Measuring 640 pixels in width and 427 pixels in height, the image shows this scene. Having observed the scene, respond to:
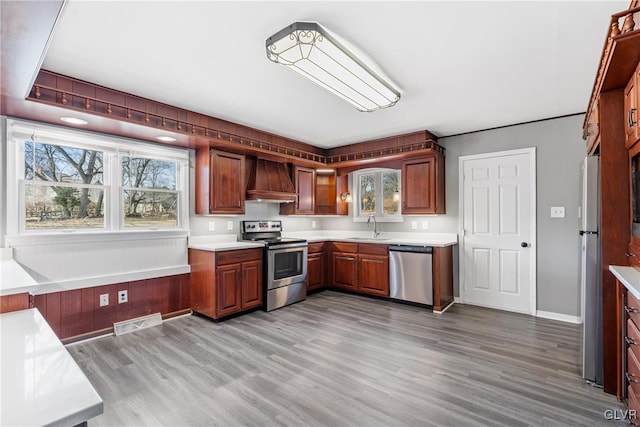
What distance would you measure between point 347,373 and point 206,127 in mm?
2930

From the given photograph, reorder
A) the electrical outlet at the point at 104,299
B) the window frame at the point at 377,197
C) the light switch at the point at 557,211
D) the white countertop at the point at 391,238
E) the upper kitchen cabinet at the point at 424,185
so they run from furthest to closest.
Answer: the window frame at the point at 377,197 → the upper kitchen cabinet at the point at 424,185 → the white countertop at the point at 391,238 → the light switch at the point at 557,211 → the electrical outlet at the point at 104,299

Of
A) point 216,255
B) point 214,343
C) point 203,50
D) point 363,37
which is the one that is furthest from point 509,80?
point 214,343

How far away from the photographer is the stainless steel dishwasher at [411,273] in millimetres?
4047

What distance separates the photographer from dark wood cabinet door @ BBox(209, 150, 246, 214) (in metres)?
3.87

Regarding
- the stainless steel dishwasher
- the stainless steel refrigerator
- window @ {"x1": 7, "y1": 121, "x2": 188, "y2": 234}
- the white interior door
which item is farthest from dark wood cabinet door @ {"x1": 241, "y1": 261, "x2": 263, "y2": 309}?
the stainless steel refrigerator

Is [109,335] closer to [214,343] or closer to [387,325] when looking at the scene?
[214,343]

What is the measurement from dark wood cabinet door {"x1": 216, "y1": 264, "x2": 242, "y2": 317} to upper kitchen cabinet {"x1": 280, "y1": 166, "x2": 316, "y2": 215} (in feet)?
5.02

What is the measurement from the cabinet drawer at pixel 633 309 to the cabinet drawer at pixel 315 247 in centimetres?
360

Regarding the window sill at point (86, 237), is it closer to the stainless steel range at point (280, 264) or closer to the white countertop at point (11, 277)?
the white countertop at point (11, 277)

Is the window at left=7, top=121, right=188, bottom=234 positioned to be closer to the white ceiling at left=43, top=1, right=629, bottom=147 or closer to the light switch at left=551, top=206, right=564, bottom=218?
the white ceiling at left=43, top=1, right=629, bottom=147

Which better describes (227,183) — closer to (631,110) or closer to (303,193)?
(303,193)

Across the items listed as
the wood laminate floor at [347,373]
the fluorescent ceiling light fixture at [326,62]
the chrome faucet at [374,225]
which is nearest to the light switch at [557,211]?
the wood laminate floor at [347,373]

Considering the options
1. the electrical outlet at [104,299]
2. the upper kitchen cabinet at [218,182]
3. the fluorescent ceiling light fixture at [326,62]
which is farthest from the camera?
the upper kitchen cabinet at [218,182]

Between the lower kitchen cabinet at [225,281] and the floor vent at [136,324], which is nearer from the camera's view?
the floor vent at [136,324]
